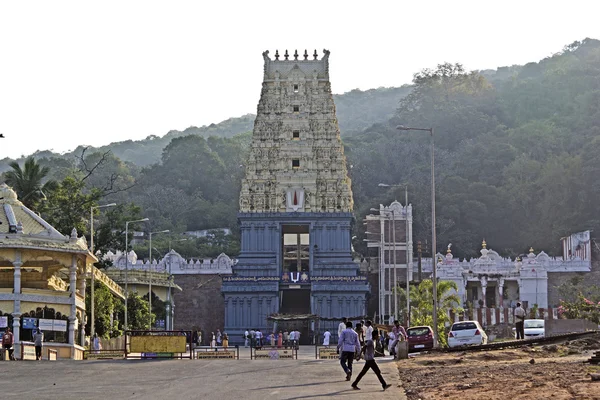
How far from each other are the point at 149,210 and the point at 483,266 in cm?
5278

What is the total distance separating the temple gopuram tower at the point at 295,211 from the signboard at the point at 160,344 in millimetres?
38888

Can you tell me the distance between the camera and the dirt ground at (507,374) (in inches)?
997

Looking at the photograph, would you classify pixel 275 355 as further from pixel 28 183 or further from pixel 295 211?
pixel 295 211

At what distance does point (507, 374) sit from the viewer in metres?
30.1

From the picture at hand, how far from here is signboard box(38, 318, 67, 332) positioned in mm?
55472

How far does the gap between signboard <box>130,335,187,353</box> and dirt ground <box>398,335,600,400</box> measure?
368 inches

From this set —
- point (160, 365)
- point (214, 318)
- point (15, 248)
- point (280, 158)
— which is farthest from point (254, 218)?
point (160, 365)

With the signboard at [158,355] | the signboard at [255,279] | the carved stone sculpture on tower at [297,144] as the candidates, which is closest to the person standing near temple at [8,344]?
the signboard at [158,355]

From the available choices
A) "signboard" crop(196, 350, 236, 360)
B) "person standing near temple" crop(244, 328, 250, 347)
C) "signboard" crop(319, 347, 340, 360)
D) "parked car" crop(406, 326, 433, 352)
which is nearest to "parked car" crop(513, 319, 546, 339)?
"parked car" crop(406, 326, 433, 352)

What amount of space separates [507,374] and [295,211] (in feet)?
205

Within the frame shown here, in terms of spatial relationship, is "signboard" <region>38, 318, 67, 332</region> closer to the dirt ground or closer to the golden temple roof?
the golden temple roof

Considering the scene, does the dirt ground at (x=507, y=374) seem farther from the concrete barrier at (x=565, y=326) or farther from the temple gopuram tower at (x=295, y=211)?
the temple gopuram tower at (x=295, y=211)

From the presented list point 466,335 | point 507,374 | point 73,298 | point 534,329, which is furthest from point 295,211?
point 507,374

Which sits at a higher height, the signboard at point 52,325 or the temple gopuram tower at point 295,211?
the temple gopuram tower at point 295,211
